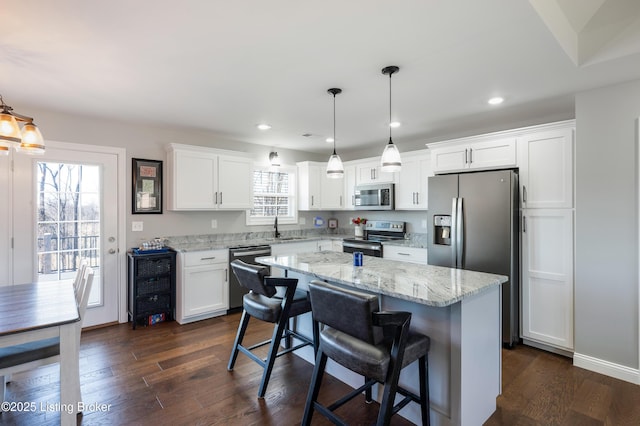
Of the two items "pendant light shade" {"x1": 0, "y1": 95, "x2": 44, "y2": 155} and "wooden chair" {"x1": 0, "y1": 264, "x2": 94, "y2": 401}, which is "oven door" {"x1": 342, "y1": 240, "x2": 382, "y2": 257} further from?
"pendant light shade" {"x1": 0, "y1": 95, "x2": 44, "y2": 155}

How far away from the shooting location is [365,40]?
6.72 feet

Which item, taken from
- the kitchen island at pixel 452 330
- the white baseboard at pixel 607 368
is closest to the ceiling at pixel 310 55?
the kitchen island at pixel 452 330

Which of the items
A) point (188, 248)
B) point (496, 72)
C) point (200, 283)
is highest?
point (496, 72)

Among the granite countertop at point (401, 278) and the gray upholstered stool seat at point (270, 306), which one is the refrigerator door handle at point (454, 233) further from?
the gray upholstered stool seat at point (270, 306)

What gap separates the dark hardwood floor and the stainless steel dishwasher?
Answer: 1.02 meters

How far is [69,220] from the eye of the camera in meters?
3.64

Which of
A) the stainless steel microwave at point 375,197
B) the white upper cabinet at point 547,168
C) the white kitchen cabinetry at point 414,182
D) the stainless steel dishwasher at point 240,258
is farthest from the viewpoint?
the stainless steel microwave at point 375,197

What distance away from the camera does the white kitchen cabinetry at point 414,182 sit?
174 inches

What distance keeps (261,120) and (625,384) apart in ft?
13.5

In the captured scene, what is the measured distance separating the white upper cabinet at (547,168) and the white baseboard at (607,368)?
4.38 feet

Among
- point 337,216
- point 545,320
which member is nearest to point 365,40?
point 545,320

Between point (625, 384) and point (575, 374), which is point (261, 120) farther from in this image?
point (625, 384)

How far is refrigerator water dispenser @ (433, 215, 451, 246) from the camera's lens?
3633 mm

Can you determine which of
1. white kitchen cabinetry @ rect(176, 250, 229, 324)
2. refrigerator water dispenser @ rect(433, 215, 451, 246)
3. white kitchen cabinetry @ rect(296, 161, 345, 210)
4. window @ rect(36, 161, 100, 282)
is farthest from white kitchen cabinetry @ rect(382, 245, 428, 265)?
window @ rect(36, 161, 100, 282)
